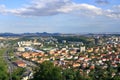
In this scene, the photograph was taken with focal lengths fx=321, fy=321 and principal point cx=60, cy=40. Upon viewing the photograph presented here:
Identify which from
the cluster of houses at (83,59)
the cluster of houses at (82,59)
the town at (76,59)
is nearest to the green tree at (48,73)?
the town at (76,59)

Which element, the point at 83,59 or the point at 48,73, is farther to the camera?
the point at 83,59

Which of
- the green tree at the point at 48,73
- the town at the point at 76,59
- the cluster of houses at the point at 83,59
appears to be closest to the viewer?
the green tree at the point at 48,73

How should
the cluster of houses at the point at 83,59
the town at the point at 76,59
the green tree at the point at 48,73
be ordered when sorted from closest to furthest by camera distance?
1. the green tree at the point at 48,73
2. the town at the point at 76,59
3. the cluster of houses at the point at 83,59

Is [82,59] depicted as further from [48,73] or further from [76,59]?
[48,73]

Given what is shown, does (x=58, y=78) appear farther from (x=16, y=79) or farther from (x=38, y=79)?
(x=16, y=79)

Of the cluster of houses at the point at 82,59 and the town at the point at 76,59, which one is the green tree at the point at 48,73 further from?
the cluster of houses at the point at 82,59

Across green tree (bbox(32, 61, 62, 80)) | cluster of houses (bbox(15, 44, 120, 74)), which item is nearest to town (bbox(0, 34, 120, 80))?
cluster of houses (bbox(15, 44, 120, 74))

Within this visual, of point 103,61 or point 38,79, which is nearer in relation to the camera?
point 38,79

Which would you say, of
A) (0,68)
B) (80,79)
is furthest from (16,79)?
(80,79)

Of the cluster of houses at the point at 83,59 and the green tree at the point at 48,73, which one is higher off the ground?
the green tree at the point at 48,73

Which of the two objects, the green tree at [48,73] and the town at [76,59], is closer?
the green tree at [48,73]

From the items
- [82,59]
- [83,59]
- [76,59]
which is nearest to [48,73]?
[83,59]
